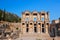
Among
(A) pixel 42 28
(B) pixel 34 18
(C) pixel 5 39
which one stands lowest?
(C) pixel 5 39

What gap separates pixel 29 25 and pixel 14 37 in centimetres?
833

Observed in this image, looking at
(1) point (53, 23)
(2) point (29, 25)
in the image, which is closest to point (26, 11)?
(2) point (29, 25)

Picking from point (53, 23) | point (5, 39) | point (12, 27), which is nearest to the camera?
point (5, 39)

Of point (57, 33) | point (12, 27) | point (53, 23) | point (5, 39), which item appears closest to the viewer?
point (5, 39)

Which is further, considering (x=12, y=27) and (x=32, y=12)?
(x=12, y=27)

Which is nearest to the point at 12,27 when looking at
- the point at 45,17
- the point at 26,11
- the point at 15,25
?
the point at 15,25

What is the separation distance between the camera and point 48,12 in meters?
44.6

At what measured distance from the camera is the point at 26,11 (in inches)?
1770

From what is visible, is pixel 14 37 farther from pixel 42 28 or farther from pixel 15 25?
pixel 15 25

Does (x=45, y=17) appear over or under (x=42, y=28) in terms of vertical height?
over

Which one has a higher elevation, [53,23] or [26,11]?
[26,11]

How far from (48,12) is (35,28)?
22.4 feet

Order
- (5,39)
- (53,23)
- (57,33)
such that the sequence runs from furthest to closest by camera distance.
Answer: (53,23) → (57,33) → (5,39)

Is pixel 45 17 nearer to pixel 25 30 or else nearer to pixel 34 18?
pixel 34 18
